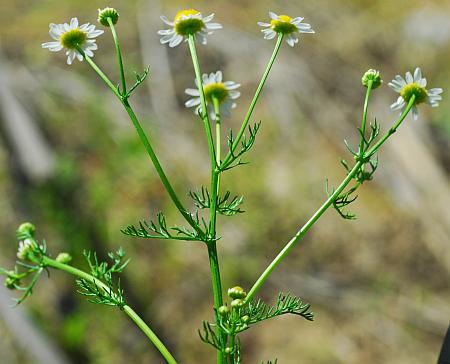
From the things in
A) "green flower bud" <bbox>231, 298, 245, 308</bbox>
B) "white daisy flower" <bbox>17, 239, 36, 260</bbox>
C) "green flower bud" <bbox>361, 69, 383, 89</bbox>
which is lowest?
"green flower bud" <bbox>231, 298, 245, 308</bbox>

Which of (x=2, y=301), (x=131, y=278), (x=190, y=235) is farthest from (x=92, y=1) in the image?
(x=190, y=235)

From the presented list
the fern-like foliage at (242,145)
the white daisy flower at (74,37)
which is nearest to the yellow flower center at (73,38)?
the white daisy flower at (74,37)

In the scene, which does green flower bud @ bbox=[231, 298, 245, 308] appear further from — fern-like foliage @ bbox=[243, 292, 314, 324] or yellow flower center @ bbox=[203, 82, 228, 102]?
yellow flower center @ bbox=[203, 82, 228, 102]

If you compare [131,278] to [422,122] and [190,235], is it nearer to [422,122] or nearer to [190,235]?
[422,122]

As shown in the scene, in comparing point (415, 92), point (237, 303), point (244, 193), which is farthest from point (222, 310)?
point (244, 193)

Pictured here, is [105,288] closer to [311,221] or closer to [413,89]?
[311,221]

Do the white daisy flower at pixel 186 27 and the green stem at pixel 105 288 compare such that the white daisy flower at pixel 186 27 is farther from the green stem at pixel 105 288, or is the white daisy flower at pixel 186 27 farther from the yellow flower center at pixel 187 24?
the green stem at pixel 105 288

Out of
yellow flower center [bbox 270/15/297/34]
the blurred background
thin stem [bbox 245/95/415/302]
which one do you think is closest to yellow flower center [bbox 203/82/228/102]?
yellow flower center [bbox 270/15/297/34]
